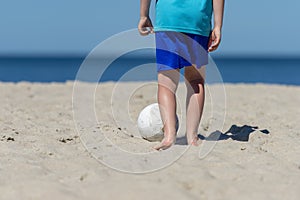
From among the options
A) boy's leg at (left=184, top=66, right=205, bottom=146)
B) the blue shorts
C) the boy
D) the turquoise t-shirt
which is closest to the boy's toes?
the boy

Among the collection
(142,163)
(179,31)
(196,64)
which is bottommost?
(142,163)

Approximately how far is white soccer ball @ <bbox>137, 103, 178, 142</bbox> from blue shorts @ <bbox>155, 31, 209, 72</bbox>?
1.84 ft

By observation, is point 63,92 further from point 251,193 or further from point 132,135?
point 251,193

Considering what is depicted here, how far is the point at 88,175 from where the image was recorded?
3264 millimetres

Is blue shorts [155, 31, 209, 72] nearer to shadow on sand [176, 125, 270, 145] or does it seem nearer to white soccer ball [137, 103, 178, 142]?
white soccer ball [137, 103, 178, 142]

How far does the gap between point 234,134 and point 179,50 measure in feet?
3.83

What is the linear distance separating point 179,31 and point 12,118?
2.27m

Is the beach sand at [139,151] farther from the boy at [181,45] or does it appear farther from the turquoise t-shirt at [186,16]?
the turquoise t-shirt at [186,16]

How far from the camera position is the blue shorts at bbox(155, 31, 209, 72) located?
13.7ft

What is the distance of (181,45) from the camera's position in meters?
4.19

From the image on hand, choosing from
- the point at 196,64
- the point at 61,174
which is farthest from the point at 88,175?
the point at 196,64

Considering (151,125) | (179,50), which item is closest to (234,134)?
(151,125)

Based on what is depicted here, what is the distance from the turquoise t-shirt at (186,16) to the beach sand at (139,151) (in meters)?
0.97

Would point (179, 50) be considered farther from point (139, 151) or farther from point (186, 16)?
point (139, 151)
